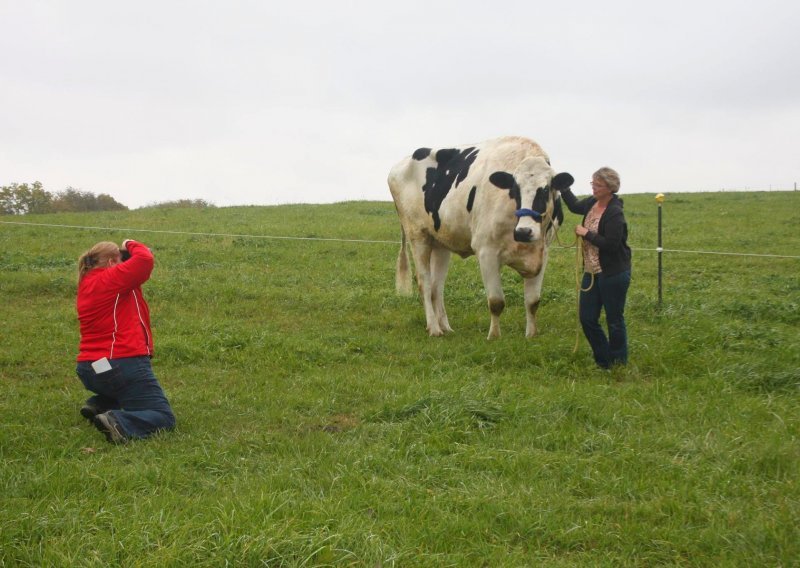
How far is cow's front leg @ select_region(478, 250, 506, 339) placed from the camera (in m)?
9.12

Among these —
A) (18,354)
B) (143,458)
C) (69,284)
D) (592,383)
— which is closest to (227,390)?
(143,458)

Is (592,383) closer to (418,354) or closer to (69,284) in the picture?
(418,354)

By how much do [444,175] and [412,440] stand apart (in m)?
5.51

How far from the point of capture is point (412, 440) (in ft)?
18.0

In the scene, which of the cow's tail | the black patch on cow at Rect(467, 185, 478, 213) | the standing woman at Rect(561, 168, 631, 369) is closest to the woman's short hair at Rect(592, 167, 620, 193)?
the standing woman at Rect(561, 168, 631, 369)

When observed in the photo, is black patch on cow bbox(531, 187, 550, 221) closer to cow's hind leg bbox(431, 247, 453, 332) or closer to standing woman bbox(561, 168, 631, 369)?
standing woman bbox(561, 168, 631, 369)

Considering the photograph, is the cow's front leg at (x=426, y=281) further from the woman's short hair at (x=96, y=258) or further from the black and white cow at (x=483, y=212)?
the woman's short hair at (x=96, y=258)

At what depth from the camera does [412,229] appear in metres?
10.8

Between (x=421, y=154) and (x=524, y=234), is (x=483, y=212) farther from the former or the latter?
(x=421, y=154)

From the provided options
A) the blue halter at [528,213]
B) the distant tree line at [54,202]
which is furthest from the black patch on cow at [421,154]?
the distant tree line at [54,202]

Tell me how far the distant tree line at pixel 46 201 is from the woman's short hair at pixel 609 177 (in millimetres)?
26594

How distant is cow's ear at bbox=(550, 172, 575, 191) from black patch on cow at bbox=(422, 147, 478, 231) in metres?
1.62

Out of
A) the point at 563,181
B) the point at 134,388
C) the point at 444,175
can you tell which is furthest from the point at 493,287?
the point at 134,388

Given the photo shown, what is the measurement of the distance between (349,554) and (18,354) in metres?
6.08
